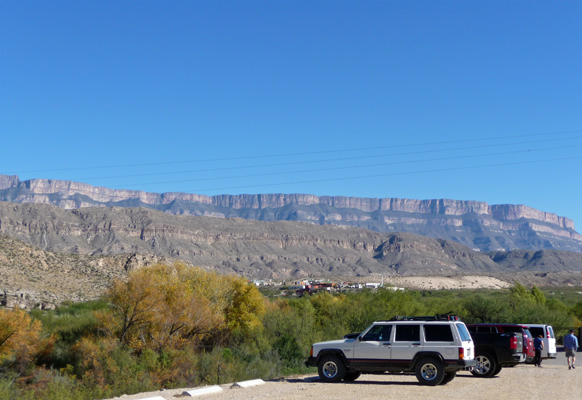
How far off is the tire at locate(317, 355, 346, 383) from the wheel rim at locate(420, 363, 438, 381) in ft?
7.75

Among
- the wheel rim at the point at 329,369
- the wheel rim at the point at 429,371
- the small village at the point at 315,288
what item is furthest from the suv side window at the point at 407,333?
the small village at the point at 315,288

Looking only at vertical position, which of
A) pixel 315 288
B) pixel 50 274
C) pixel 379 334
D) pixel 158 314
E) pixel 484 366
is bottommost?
pixel 484 366

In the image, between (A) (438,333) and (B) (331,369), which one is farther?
(B) (331,369)

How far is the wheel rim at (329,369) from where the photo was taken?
18781mm

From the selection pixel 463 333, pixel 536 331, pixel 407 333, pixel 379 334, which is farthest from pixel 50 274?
pixel 463 333

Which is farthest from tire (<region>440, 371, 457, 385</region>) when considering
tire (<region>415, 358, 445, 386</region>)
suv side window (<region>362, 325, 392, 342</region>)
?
suv side window (<region>362, 325, 392, 342</region>)

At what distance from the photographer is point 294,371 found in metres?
22.9

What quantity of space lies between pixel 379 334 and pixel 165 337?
41.3 feet

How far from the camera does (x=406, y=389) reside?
56.2ft

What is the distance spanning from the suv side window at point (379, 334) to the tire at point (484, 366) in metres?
4.59

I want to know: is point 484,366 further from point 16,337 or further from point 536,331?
point 16,337

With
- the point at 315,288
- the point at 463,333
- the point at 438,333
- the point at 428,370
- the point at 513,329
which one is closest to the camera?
the point at 428,370

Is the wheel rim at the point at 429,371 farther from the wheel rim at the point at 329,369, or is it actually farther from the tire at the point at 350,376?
the wheel rim at the point at 329,369

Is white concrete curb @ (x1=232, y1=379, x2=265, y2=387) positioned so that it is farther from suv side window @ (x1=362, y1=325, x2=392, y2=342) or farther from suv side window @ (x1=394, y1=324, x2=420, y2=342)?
suv side window @ (x1=394, y1=324, x2=420, y2=342)
